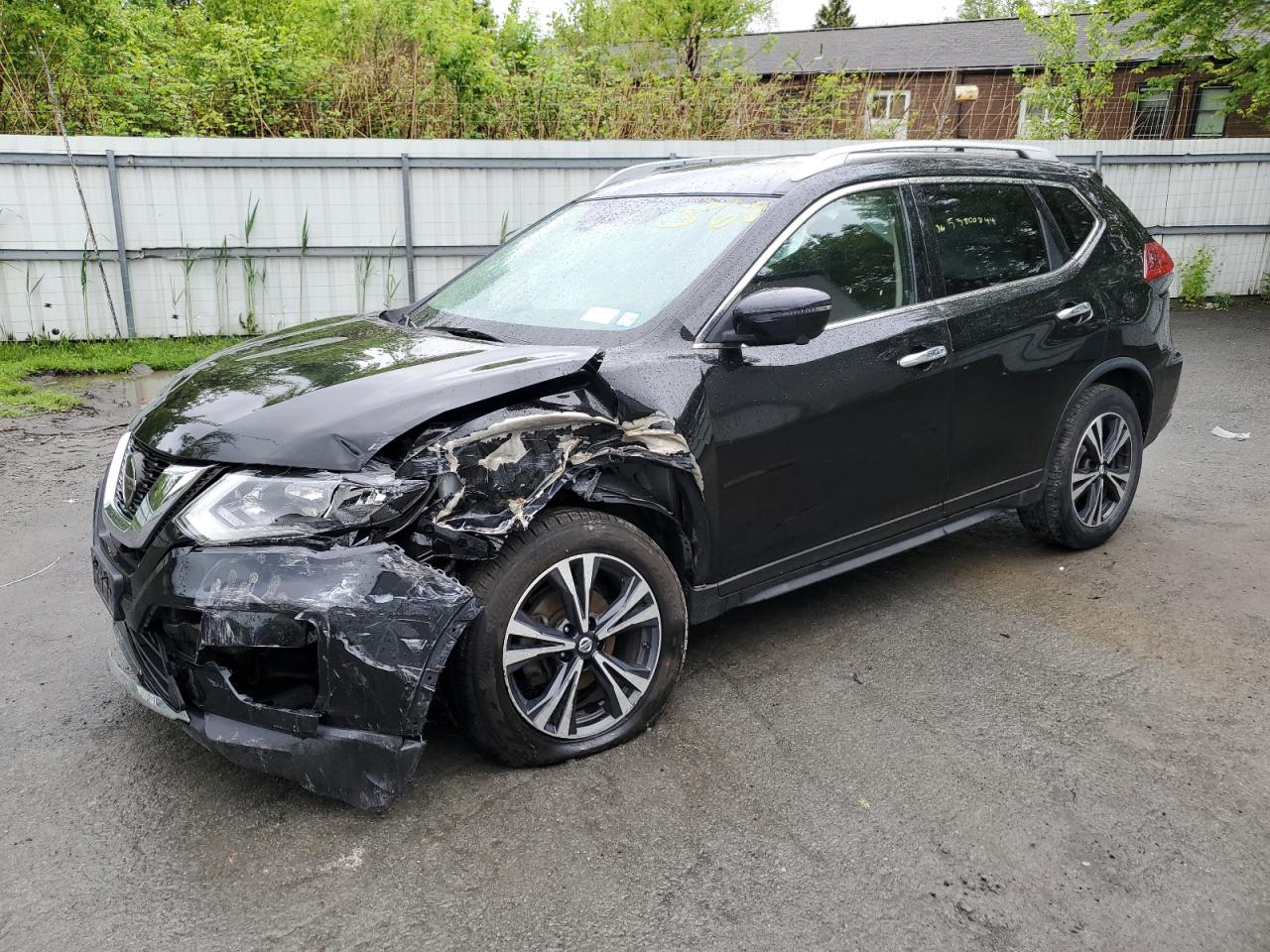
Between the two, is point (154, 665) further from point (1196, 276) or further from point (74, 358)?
point (1196, 276)

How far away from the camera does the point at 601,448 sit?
119 inches

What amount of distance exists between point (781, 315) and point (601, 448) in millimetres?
707

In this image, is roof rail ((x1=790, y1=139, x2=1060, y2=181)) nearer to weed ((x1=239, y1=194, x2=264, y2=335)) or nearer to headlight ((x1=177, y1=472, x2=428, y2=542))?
headlight ((x1=177, y1=472, x2=428, y2=542))

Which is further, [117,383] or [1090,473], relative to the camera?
[117,383]

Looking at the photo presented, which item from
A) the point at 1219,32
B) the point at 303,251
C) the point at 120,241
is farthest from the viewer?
the point at 1219,32

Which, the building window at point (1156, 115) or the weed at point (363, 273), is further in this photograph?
the building window at point (1156, 115)

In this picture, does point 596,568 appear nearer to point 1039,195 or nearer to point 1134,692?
point 1134,692

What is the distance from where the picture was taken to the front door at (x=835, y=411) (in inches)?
133

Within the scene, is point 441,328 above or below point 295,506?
above

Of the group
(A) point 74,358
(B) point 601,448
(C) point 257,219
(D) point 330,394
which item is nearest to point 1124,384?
(B) point 601,448

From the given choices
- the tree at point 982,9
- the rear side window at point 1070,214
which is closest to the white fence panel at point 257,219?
the rear side window at point 1070,214

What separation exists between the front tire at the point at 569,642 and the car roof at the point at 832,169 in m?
1.50

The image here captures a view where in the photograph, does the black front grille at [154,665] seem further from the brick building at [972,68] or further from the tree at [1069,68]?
the tree at [1069,68]

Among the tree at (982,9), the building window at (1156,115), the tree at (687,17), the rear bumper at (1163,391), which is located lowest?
the rear bumper at (1163,391)
